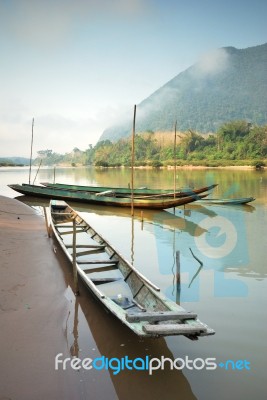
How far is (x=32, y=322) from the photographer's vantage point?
5.76 meters

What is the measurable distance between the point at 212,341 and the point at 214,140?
3358 inches

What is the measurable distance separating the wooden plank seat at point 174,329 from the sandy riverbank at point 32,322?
125 cm

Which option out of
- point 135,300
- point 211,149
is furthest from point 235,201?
point 211,149

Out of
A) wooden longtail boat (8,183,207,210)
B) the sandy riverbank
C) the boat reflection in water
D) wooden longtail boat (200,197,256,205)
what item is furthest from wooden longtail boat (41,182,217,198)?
the boat reflection in water

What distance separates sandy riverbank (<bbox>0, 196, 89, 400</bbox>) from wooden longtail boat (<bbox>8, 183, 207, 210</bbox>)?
26.5 ft

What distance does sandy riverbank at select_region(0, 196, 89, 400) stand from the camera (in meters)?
4.18

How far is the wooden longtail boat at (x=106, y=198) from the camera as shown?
1754cm

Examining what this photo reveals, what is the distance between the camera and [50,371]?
14.7 ft

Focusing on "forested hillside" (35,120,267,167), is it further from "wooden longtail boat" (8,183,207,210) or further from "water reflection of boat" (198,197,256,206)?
"wooden longtail boat" (8,183,207,210)

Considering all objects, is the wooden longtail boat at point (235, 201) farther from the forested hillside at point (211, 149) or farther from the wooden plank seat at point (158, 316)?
the forested hillside at point (211, 149)

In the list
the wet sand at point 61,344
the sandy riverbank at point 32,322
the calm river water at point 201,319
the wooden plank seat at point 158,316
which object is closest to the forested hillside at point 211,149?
the calm river water at point 201,319

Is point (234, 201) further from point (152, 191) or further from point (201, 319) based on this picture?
point (201, 319)

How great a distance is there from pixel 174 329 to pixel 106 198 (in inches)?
627

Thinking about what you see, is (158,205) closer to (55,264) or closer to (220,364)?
(55,264)
